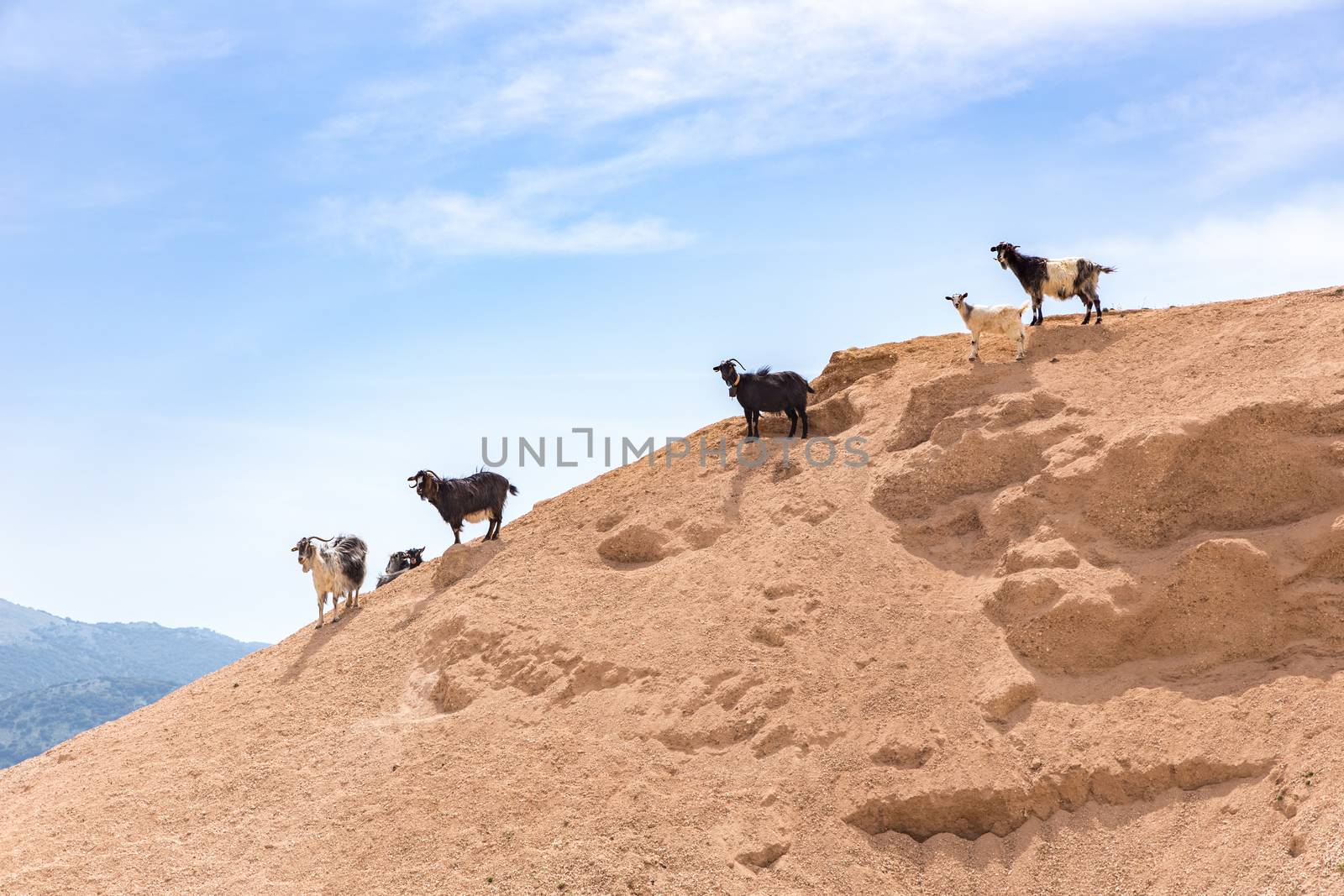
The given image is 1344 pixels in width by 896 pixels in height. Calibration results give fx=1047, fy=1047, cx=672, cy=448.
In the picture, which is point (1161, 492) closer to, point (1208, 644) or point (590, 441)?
point (1208, 644)

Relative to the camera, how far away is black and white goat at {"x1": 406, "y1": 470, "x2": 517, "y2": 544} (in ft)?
59.2

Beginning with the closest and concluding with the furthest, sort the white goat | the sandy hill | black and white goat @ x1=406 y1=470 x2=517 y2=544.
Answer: the sandy hill
the white goat
black and white goat @ x1=406 y1=470 x2=517 y2=544

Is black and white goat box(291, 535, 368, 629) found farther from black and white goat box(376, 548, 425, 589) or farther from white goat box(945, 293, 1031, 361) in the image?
white goat box(945, 293, 1031, 361)

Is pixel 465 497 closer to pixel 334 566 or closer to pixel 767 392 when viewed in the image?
pixel 334 566

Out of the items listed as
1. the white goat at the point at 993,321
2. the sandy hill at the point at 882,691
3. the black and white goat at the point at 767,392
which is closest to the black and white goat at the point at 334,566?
the sandy hill at the point at 882,691

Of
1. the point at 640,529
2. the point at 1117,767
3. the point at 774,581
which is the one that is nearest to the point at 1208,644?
the point at 1117,767

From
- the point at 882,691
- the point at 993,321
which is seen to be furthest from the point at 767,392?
the point at 882,691

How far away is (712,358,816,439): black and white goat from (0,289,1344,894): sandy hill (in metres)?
0.95

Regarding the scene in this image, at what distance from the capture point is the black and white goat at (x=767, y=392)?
17406 millimetres

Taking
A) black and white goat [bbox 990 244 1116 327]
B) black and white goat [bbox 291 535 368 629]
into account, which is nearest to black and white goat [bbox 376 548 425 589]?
black and white goat [bbox 291 535 368 629]

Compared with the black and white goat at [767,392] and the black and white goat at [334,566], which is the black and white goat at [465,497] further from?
the black and white goat at [767,392]

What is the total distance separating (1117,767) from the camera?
1044 cm

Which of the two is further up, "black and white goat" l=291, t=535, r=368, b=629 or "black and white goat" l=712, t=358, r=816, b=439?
"black and white goat" l=712, t=358, r=816, b=439

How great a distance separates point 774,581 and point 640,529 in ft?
9.49
